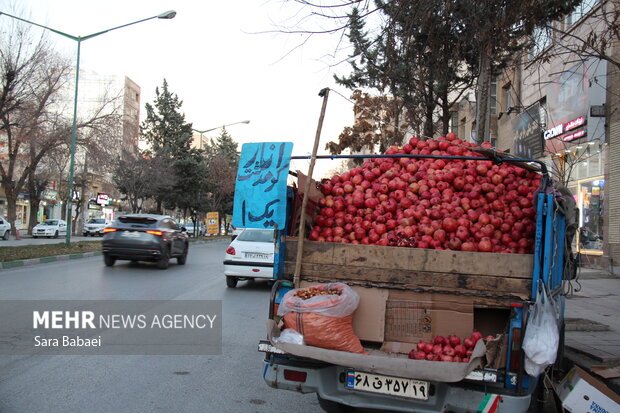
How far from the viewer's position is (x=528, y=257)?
11.7 ft

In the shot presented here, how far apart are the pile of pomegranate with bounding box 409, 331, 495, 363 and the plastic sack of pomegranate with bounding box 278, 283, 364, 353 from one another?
16.3 inches

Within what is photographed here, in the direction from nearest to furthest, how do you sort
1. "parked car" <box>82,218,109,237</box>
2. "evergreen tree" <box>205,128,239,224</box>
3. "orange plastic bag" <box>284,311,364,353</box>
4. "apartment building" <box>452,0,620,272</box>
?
1. "orange plastic bag" <box>284,311,364,353</box>
2. "apartment building" <box>452,0,620,272</box>
3. "parked car" <box>82,218,109,237</box>
4. "evergreen tree" <box>205,128,239,224</box>

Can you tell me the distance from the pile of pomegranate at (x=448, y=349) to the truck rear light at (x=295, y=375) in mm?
753

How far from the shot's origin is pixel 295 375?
3613mm

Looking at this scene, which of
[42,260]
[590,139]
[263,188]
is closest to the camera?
[263,188]

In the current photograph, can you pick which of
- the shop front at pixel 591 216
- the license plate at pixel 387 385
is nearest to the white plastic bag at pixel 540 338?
the license plate at pixel 387 385

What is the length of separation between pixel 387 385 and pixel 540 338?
997mm

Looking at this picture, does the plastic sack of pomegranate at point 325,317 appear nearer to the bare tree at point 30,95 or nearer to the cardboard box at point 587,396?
the cardboard box at point 587,396

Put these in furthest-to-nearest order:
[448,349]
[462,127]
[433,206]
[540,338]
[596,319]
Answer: [462,127] → [596,319] → [433,206] → [448,349] → [540,338]

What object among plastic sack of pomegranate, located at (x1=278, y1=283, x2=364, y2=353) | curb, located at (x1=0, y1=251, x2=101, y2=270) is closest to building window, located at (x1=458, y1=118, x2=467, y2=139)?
curb, located at (x1=0, y1=251, x2=101, y2=270)

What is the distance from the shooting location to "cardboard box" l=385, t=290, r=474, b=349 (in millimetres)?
3600

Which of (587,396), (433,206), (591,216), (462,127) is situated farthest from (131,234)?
(462,127)

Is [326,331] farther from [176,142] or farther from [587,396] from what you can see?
[176,142]

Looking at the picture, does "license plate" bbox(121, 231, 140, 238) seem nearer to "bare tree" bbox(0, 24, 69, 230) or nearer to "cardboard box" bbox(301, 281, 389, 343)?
"bare tree" bbox(0, 24, 69, 230)
